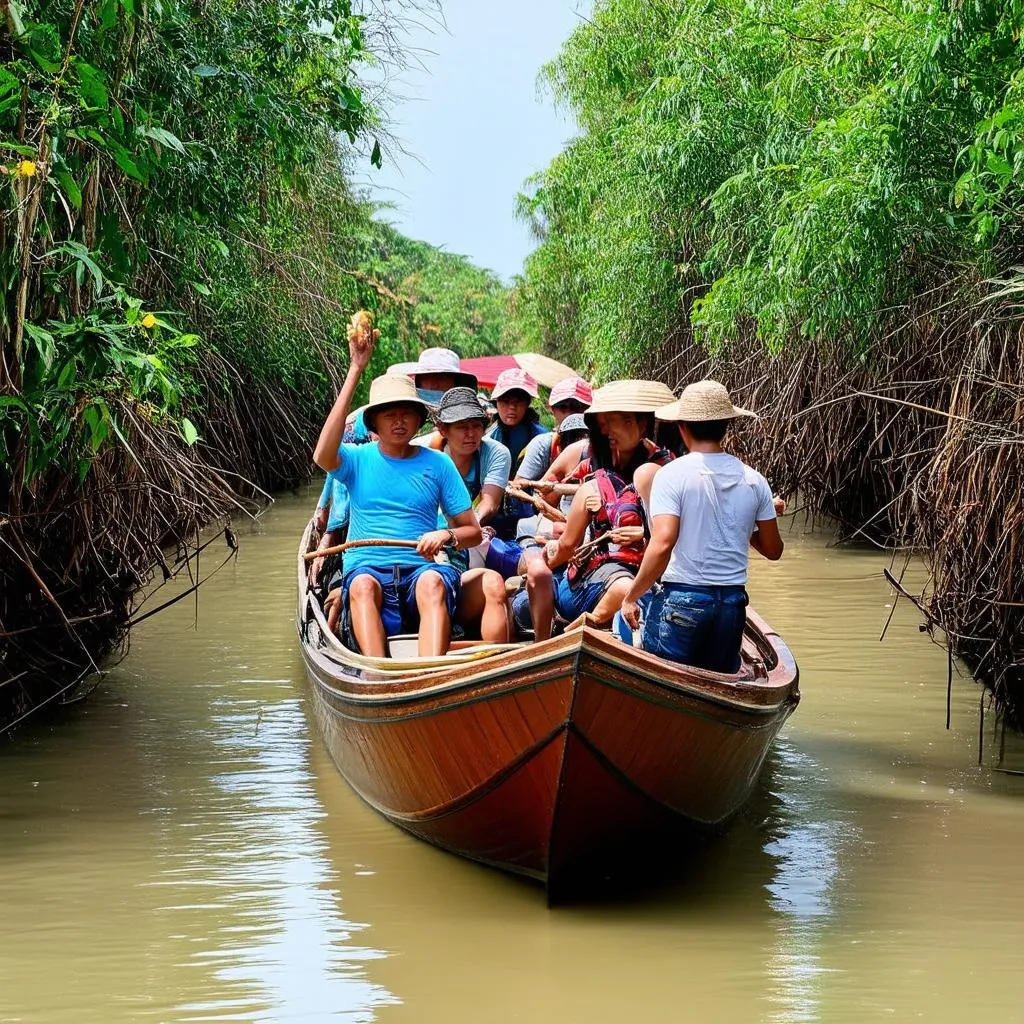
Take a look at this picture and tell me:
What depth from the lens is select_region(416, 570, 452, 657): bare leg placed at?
5414mm

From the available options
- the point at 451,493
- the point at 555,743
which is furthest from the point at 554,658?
the point at 451,493

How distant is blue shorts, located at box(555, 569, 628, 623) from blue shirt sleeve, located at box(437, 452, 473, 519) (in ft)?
1.51

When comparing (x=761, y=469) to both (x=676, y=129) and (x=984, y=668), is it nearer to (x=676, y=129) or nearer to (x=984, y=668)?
(x=676, y=129)

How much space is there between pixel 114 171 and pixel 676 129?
888 centimetres

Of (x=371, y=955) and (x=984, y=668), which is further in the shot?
(x=984, y=668)

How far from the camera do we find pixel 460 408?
656cm

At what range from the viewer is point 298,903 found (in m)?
4.80

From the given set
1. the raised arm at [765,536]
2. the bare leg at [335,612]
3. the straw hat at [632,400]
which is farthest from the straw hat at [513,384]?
the raised arm at [765,536]

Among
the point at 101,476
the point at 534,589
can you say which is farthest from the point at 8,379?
the point at 534,589

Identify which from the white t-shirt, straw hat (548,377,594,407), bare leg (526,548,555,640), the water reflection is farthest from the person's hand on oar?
straw hat (548,377,594,407)

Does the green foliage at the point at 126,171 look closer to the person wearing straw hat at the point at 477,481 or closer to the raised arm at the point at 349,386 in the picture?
the raised arm at the point at 349,386

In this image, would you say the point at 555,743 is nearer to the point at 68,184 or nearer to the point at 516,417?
the point at 68,184

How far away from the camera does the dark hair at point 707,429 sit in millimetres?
4898

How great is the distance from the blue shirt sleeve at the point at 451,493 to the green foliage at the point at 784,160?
2.48 meters
